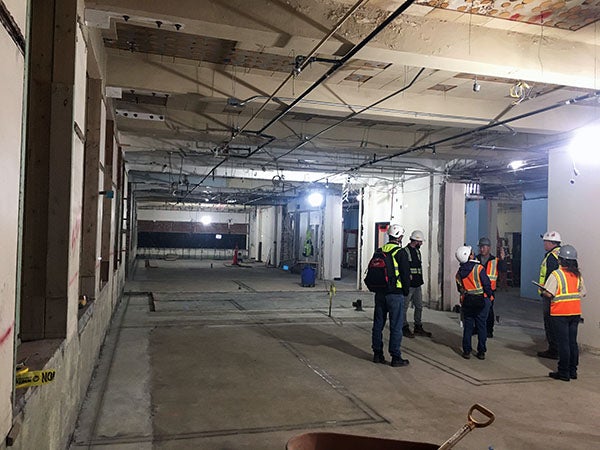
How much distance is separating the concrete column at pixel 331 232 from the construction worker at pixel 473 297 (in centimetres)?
1030

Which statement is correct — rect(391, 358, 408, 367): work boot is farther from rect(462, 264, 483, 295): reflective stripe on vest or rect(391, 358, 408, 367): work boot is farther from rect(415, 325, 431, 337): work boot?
rect(415, 325, 431, 337): work boot

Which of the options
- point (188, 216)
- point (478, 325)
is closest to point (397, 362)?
point (478, 325)

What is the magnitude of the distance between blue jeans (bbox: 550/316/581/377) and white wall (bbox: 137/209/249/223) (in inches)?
978

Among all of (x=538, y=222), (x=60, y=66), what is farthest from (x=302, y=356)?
(x=538, y=222)

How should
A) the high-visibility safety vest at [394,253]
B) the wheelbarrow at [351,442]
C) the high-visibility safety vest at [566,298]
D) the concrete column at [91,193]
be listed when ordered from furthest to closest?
the high-visibility safety vest at [394,253], the high-visibility safety vest at [566,298], the concrete column at [91,193], the wheelbarrow at [351,442]

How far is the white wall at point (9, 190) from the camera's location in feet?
5.57

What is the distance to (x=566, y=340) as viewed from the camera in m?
5.31

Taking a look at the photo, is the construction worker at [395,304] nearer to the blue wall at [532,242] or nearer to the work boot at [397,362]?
the work boot at [397,362]

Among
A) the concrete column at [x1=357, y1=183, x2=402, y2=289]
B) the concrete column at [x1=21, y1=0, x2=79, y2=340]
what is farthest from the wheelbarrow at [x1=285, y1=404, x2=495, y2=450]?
the concrete column at [x1=357, y1=183, x2=402, y2=289]

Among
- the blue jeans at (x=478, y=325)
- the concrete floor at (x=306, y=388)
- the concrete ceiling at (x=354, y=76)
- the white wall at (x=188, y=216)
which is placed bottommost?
the concrete floor at (x=306, y=388)

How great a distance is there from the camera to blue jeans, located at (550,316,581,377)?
5.30m

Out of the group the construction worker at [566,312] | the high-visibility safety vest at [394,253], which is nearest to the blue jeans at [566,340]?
the construction worker at [566,312]

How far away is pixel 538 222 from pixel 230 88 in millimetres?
10266

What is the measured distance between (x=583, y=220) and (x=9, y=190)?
752cm
